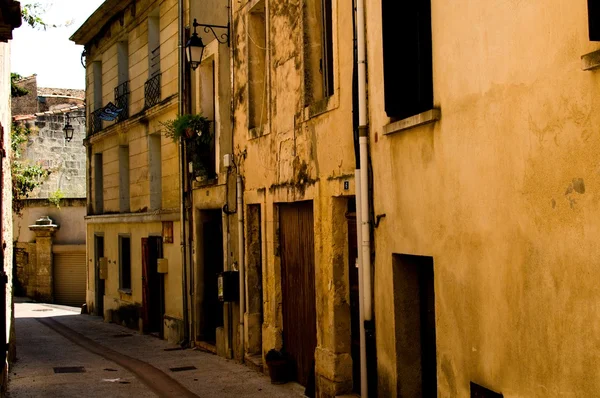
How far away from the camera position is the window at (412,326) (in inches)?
301

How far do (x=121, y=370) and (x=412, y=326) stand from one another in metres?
6.51

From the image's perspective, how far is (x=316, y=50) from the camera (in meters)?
10.0

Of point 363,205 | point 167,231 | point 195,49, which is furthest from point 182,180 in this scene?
point 363,205

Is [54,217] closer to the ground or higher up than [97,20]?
closer to the ground

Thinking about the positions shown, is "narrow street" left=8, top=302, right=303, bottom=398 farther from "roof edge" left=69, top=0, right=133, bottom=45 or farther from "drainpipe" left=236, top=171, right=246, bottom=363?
"roof edge" left=69, top=0, right=133, bottom=45

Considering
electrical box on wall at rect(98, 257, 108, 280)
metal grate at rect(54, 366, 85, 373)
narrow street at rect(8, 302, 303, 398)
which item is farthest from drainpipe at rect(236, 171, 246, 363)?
electrical box on wall at rect(98, 257, 108, 280)

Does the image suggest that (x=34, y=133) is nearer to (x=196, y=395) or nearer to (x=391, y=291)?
(x=196, y=395)

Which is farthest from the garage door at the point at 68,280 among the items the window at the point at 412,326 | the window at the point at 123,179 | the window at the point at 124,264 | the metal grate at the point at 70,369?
the window at the point at 412,326

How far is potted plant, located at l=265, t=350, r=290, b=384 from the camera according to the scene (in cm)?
1062

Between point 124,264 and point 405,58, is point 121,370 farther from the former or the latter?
point 124,264

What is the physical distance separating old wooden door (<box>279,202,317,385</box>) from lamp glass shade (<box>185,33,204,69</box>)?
3889 millimetres

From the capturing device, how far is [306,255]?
403 inches

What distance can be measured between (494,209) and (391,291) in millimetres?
2122

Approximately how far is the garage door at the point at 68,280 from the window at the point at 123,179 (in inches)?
369
